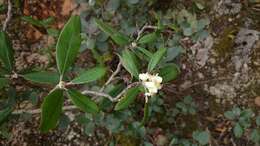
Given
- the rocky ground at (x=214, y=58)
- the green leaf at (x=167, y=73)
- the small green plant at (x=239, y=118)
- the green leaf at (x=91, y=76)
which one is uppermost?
the green leaf at (x=91, y=76)

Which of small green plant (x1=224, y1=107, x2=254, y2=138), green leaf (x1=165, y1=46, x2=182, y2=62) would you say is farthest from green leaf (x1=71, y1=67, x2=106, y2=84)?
small green plant (x1=224, y1=107, x2=254, y2=138)

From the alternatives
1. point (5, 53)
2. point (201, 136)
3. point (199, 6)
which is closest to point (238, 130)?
point (201, 136)

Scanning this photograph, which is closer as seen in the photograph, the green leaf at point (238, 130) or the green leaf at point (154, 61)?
the green leaf at point (154, 61)

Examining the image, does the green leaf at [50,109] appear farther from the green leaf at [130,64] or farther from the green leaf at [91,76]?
the green leaf at [130,64]

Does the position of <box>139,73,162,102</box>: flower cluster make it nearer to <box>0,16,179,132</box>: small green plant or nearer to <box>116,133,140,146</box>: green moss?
<box>0,16,179,132</box>: small green plant

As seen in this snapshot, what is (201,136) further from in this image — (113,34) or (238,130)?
(113,34)

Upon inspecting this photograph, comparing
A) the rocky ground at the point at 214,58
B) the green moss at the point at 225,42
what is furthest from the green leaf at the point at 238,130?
the green moss at the point at 225,42
